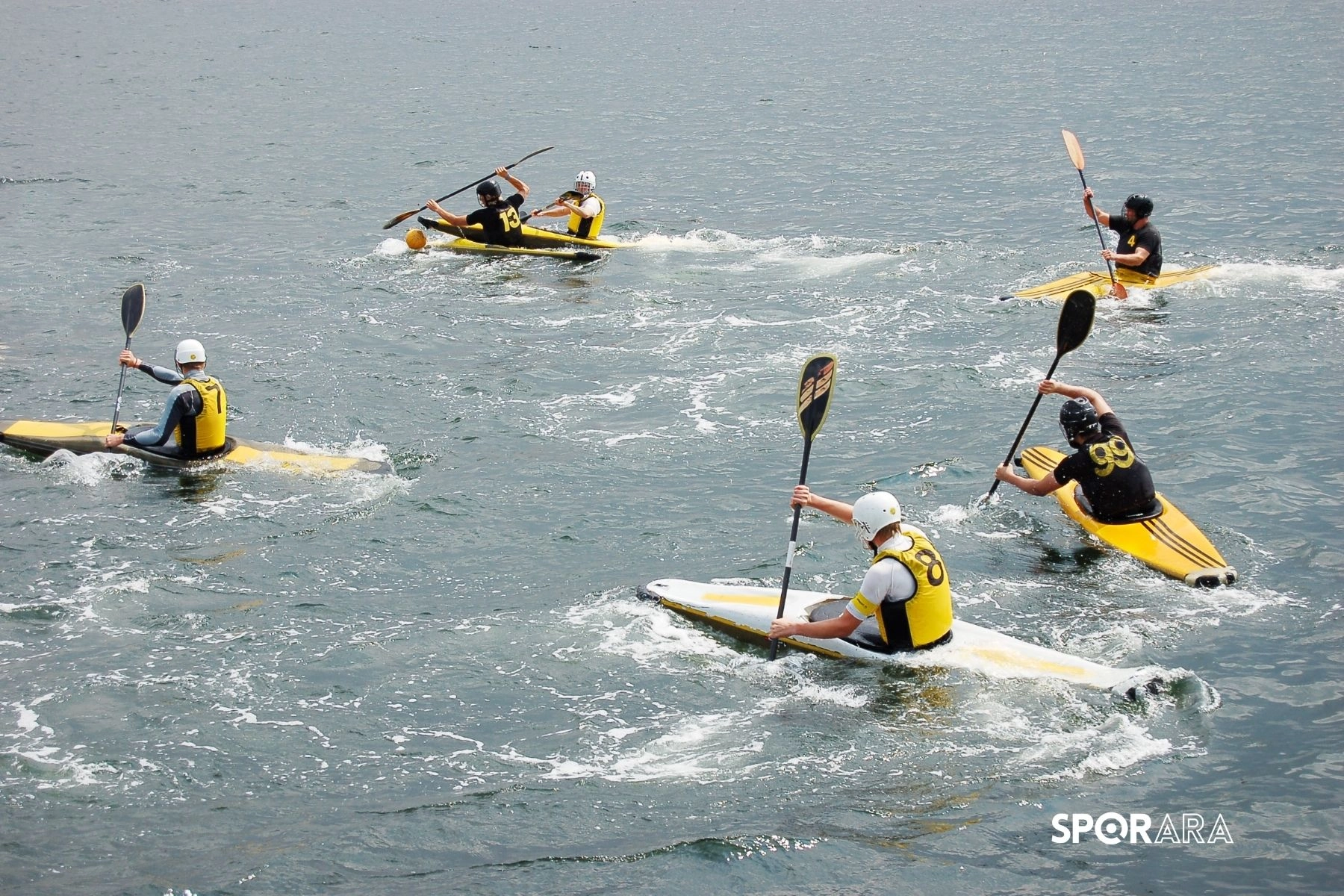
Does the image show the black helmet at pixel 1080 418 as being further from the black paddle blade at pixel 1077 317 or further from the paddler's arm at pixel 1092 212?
the paddler's arm at pixel 1092 212

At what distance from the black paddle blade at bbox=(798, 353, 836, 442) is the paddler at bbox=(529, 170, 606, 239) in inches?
447

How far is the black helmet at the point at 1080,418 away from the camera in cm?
1050

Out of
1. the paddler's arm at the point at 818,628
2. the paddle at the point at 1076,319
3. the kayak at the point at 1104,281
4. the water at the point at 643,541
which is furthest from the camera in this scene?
the kayak at the point at 1104,281

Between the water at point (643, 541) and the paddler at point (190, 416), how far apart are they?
1.45 feet

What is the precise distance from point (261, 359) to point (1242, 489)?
460 inches

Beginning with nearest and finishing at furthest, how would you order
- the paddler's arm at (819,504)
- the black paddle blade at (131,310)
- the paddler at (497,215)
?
the paddler's arm at (819,504) → the black paddle blade at (131,310) → the paddler at (497,215)

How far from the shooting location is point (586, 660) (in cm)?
917

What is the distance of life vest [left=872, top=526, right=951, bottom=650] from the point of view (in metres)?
8.34

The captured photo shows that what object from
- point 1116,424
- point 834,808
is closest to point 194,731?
point 834,808

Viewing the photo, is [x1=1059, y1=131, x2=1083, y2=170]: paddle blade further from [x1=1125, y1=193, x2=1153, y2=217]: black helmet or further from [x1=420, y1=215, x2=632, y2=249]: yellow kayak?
[x1=420, y1=215, x2=632, y2=249]: yellow kayak

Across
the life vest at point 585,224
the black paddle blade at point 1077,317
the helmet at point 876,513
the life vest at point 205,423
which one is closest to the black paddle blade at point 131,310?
the life vest at point 205,423

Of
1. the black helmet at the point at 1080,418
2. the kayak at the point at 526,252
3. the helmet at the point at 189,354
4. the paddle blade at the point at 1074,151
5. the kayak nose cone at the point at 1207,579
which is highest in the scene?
the paddle blade at the point at 1074,151

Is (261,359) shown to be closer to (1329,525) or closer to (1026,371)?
(1026,371)

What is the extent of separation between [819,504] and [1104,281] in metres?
9.88
